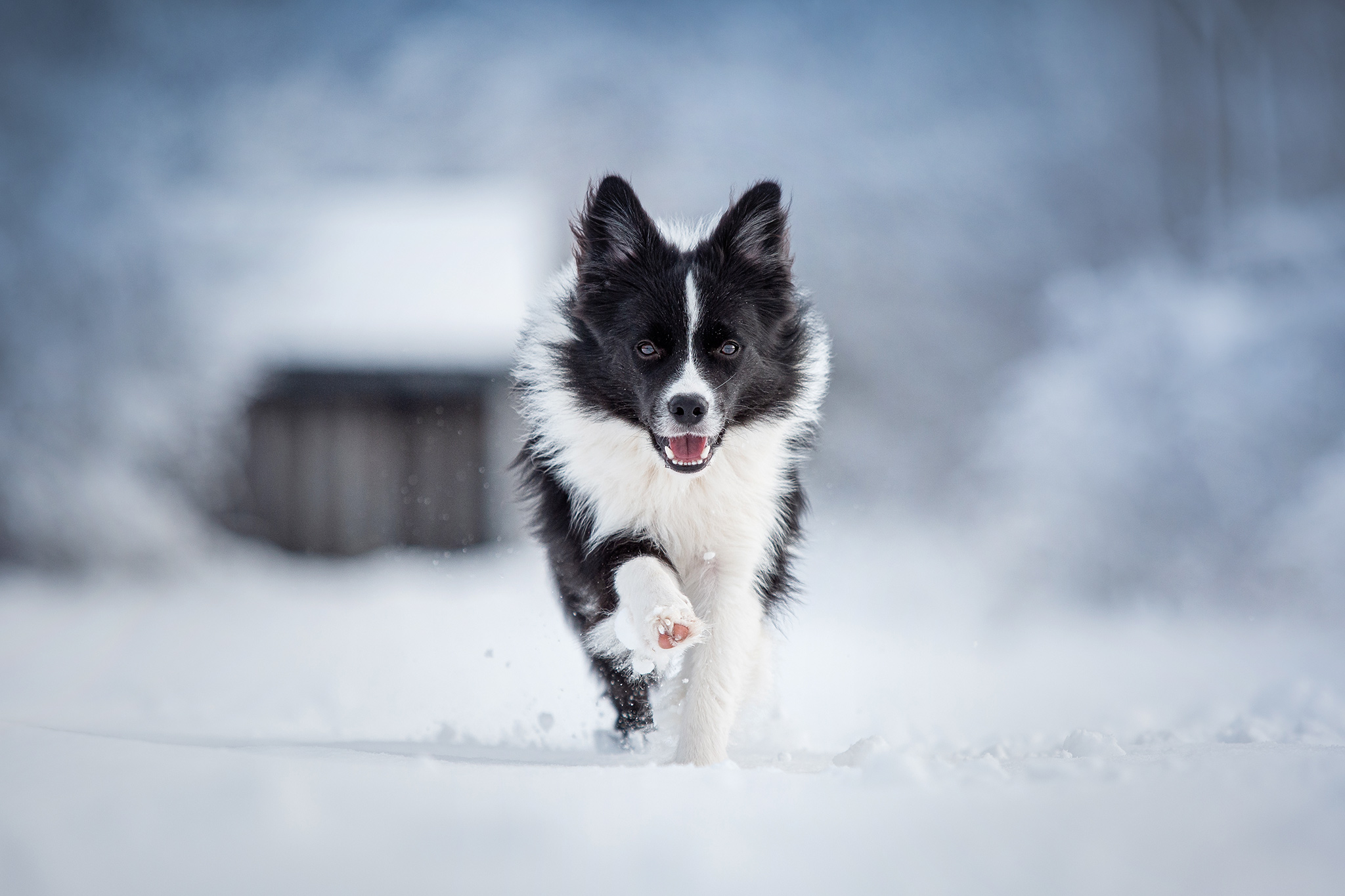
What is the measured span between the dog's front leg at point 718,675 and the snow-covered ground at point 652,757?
32cm

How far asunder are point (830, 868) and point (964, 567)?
564cm

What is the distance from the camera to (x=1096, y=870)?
5.47 feet

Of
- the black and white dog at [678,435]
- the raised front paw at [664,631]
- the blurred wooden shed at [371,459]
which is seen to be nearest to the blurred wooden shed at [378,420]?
the blurred wooden shed at [371,459]

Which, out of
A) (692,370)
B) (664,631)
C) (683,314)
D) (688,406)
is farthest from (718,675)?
(683,314)

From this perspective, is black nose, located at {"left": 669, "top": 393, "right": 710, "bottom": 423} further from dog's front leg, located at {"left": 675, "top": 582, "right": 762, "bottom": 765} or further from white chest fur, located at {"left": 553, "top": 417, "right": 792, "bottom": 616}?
dog's front leg, located at {"left": 675, "top": 582, "right": 762, "bottom": 765}

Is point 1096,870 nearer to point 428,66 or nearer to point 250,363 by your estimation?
point 250,363

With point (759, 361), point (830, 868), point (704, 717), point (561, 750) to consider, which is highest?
point (759, 361)

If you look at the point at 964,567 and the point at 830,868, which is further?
the point at 964,567

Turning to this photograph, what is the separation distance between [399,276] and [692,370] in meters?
6.87

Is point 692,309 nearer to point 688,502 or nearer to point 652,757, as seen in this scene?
point 688,502

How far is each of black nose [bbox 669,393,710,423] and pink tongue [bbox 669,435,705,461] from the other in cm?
9

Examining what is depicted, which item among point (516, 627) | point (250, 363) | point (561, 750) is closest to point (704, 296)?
point (561, 750)

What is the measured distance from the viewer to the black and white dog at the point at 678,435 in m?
2.85

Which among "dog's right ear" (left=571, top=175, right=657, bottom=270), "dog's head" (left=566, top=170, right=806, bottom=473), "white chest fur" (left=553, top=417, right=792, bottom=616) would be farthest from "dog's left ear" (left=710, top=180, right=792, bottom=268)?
"white chest fur" (left=553, top=417, right=792, bottom=616)
